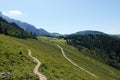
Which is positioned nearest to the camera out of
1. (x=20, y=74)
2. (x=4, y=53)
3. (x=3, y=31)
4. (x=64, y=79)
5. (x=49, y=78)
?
(x=20, y=74)

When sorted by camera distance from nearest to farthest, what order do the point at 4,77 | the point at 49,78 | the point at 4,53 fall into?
the point at 4,77 < the point at 49,78 < the point at 4,53

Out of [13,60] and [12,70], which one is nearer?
[12,70]

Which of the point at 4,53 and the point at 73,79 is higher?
the point at 4,53

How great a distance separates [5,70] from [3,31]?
146158 millimetres

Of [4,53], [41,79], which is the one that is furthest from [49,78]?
[4,53]

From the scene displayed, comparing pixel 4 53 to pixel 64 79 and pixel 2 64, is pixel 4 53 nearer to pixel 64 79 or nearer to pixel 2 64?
pixel 2 64

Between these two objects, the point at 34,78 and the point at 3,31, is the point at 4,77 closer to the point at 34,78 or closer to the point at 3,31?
the point at 34,78

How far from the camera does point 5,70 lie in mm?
45438

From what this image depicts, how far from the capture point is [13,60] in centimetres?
5647

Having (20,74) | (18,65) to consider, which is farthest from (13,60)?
(20,74)

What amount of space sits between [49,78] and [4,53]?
21160 millimetres

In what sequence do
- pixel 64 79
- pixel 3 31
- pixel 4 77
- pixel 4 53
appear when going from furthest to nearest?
1. pixel 3 31
2. pixel 4 53
3. pixel 64 79
4. pixel 4 77

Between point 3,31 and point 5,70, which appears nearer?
point 5,70

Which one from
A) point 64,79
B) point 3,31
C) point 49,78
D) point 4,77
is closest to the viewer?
point 4,77
